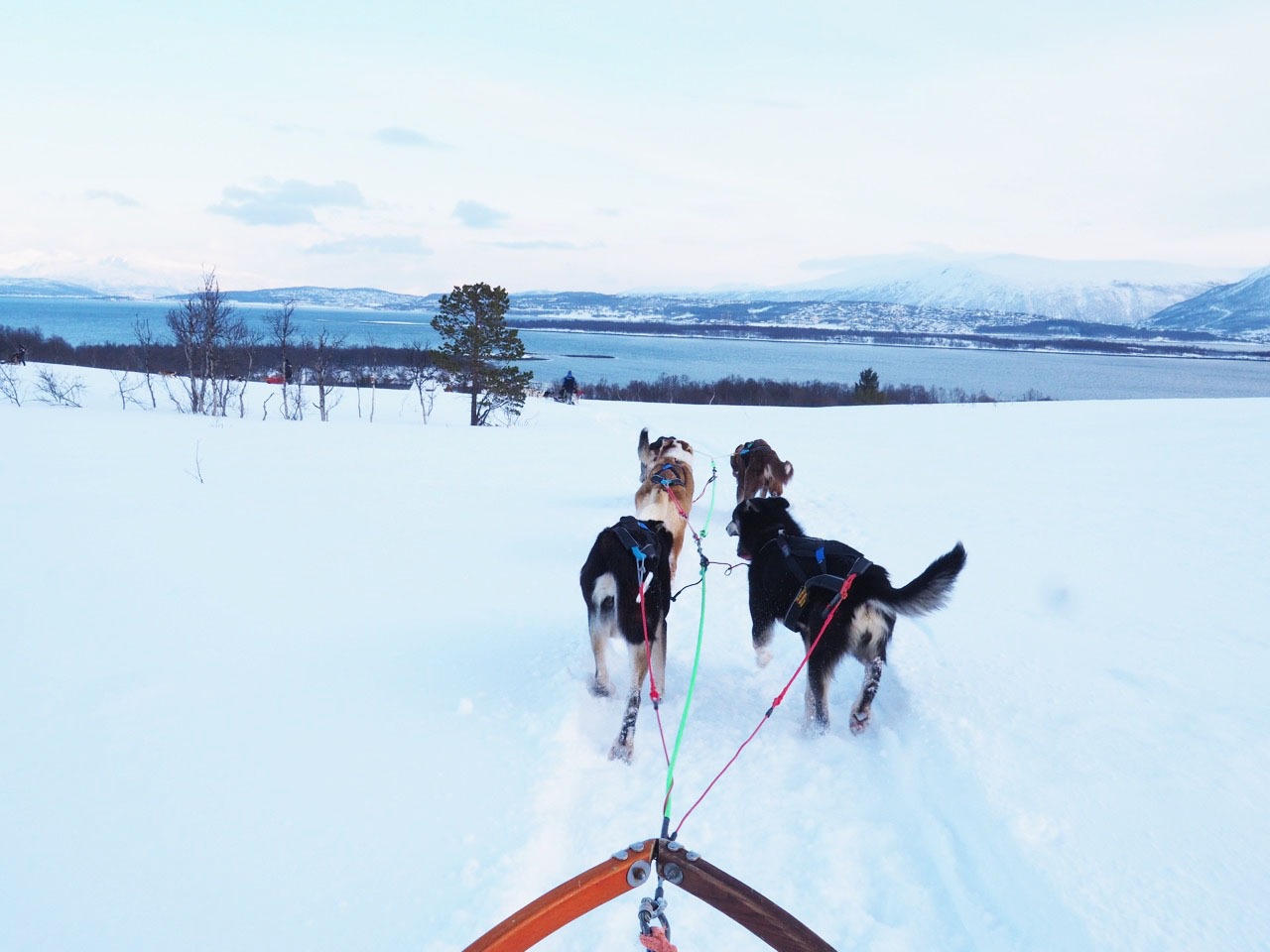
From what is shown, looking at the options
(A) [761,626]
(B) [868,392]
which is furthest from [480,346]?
(B) [868,392]

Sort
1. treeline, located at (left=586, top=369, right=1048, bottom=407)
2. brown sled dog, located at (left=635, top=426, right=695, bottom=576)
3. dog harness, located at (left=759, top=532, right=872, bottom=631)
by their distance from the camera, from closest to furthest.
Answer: dog harness, located at (left=759, top=532, right=872, bottom=631), brown sled dog, located at (left=635, top=426, right=695, bottom=576), treeline, located at (left=586, top=369, right=1048, bottom=407)

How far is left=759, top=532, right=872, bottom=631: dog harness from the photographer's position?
11.0 feet

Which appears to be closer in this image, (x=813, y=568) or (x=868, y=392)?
(x=813, y=568)

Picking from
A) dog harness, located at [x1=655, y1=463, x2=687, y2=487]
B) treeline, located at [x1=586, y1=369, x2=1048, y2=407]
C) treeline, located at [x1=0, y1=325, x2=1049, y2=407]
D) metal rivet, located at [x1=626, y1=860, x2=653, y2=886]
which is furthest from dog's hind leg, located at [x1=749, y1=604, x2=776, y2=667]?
treeline, located at [x1=586, y1=369, x2=1048, y2=407]

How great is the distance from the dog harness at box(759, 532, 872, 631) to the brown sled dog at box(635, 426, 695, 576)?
1106 millimetres

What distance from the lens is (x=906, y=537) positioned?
7203 mm

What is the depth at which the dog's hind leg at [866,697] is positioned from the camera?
3385mm

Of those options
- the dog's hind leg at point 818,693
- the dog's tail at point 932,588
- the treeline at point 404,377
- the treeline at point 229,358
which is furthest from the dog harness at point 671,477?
the treeline at point 404,377

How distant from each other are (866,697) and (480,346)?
28.8 metres

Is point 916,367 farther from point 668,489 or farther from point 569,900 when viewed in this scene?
point 569,900

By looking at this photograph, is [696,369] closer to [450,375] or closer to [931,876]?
[450,375]

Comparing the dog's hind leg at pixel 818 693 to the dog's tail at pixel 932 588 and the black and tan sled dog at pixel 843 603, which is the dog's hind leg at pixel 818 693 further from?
the dog's tail at pixel 932 588

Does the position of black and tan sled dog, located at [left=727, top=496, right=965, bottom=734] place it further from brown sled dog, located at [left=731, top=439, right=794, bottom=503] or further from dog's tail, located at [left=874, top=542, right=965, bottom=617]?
brown sled dog, located at [left=731, top=439, right=794, bottom=503]

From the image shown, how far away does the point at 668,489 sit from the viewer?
5617mm
